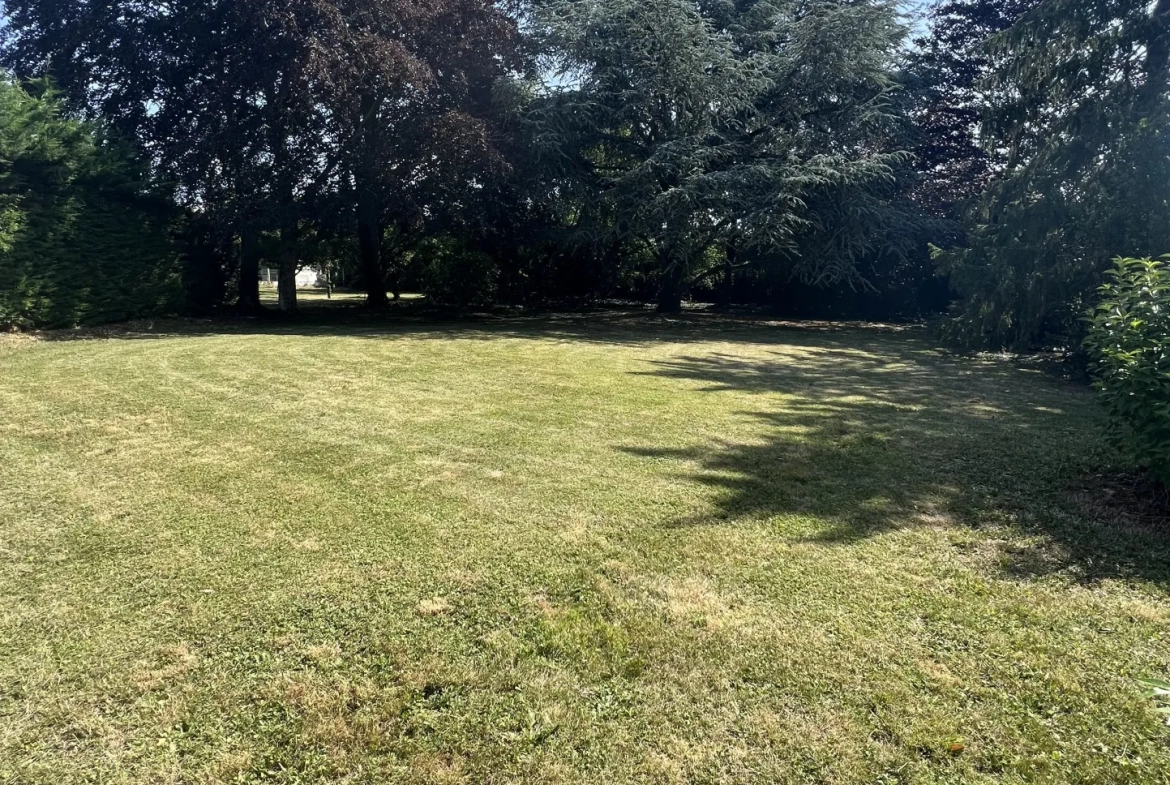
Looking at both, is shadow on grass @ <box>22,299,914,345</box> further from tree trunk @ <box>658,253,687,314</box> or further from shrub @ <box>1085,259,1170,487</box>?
shrub @ <box>1085,259,1170,487</box>

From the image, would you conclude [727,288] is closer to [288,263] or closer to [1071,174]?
[1071,174]

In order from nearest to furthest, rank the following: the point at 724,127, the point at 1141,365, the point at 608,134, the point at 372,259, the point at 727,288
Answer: the point at 1141,365 → the point at 608,134 → the point at 724,127 → the point at 372,259 → the point at 727,288

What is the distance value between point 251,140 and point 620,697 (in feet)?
48.5

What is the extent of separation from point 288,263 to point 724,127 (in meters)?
11.7

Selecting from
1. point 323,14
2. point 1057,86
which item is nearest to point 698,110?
point 1057,86

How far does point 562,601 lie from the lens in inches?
105

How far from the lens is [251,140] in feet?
44.1

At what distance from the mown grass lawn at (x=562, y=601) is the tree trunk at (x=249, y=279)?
10748 mm

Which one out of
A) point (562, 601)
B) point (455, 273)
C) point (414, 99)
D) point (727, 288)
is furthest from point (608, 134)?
point (562, 601)

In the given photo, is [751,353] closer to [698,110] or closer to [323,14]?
[698,110]

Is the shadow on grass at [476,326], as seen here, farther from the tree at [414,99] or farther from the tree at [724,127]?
the tree at [414,99]

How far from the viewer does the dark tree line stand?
10.1m

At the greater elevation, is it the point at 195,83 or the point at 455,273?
the point at 195,83

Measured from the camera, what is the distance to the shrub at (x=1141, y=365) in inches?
135
